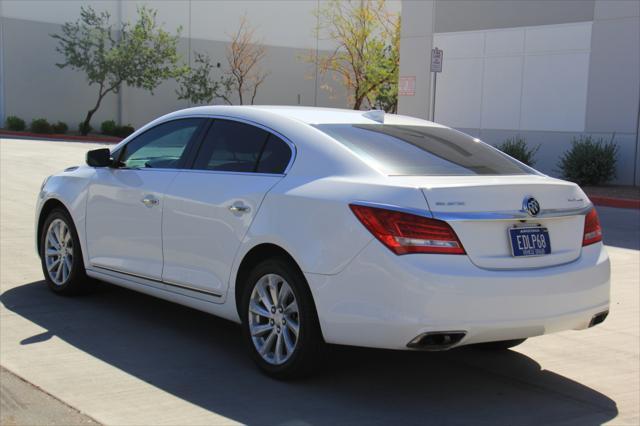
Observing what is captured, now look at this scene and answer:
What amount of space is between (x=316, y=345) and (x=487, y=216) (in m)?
1.23

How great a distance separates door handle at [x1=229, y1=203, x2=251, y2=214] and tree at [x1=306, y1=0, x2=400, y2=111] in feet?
110

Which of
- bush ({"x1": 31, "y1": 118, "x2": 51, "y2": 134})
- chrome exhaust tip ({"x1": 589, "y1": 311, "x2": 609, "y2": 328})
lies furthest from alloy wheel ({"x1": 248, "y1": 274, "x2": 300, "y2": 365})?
bush ({"x1": 31, "y1": 118, "x2": 51, "y2": 134})

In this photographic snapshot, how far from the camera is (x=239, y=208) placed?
534cm

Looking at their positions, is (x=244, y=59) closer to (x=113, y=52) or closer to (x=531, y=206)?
(x=113, y=52)

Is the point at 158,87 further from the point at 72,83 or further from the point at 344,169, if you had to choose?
the point at 344,169

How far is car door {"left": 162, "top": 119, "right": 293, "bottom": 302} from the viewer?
5.36 metres

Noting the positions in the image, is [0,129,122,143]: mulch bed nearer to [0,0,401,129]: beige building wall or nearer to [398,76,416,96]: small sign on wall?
[0,0,401,129]: beige building wall

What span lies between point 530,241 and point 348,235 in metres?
1.02

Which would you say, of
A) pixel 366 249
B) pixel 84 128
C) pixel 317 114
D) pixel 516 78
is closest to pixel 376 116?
pixel 317 114

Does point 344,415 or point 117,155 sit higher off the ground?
point 117,155

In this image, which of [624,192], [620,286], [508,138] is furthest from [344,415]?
[508,138]

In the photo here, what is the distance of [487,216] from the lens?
15.0 feet

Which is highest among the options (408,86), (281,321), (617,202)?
(408,86)

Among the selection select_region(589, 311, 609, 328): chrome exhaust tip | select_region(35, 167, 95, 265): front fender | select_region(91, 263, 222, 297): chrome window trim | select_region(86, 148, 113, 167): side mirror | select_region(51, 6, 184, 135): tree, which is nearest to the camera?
select_region(589, 311, 609, 328): chrome exhaust tip
